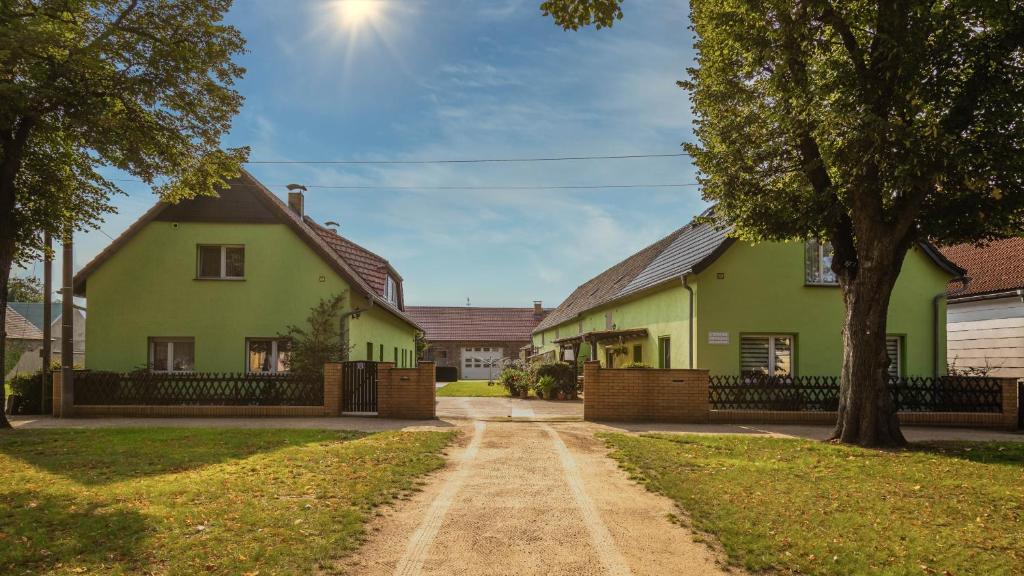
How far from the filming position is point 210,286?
1900 centimetres

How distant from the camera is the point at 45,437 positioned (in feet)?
39.6

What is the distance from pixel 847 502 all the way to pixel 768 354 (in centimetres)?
1200

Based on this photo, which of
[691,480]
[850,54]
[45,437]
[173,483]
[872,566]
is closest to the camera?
[872,566]

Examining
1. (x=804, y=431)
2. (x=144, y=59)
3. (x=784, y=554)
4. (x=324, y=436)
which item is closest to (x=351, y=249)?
(x=144, y=59)

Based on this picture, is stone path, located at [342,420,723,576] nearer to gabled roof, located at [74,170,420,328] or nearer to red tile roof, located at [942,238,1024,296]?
gabled roof, located at [74,170,420,328]

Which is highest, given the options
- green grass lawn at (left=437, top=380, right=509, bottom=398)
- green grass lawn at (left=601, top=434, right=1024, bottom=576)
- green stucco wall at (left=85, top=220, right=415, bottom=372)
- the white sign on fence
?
green stucco wall at (left=85, top=220, right=415, bottom=372)

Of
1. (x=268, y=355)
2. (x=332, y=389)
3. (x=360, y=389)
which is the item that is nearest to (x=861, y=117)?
(x=360, y=389)

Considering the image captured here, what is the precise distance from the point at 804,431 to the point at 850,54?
7577mm

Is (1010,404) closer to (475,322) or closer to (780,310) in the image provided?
(780,310)

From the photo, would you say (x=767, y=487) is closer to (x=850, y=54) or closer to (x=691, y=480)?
(x=691, y=480)

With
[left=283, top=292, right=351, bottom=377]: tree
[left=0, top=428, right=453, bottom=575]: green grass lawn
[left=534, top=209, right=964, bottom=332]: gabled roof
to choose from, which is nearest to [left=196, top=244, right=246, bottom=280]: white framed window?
[left=283, top=292, right=351, bottom=377]: tree

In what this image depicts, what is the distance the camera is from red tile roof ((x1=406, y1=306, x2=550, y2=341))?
56125 mm

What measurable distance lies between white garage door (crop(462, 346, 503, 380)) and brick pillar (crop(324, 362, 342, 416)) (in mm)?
39103

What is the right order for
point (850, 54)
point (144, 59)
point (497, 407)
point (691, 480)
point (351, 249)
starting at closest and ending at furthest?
point (691, 480) → point (850, 54) → point (144, 59) → point (497, 407) → point (351, 249)
